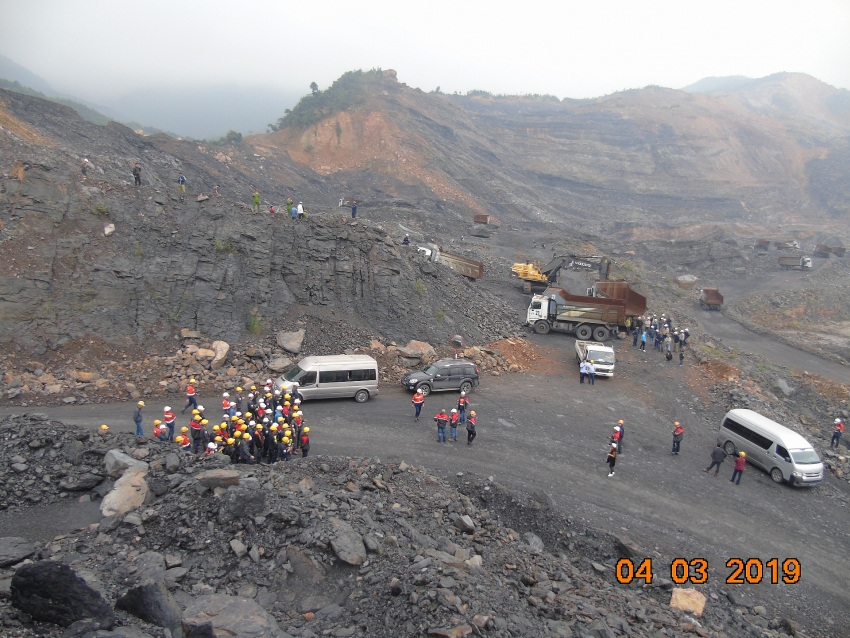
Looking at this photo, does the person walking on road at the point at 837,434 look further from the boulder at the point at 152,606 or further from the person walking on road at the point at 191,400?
the person walking on road at the point at 191,400

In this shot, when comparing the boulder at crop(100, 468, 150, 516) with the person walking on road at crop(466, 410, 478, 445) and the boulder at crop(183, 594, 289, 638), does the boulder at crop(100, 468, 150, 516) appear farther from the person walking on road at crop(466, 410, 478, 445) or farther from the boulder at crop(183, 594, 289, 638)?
the person walking on road at crop(466, 410, 478, 445)

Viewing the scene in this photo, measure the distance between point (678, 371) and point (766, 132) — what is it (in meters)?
103

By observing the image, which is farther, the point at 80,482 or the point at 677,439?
the point at 677,439

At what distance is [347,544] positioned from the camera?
8.26m

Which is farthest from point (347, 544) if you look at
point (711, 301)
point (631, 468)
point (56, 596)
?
point (711, 301)

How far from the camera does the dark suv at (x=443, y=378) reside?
18781mm

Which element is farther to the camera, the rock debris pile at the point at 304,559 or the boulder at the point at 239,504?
the boulder at the point at 239,504

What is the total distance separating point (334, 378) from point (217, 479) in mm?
7997

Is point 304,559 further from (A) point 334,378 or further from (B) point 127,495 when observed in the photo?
(A) point 334,378

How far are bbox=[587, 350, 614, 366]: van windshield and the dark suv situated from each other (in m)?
5.95

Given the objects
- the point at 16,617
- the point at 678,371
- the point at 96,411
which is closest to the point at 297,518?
the point at 16,617

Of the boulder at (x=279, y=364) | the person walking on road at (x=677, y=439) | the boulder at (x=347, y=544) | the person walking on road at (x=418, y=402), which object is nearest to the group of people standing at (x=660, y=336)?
the person walking on road at (x=677, y=439)

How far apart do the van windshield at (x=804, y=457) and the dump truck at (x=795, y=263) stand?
4294 centimetres

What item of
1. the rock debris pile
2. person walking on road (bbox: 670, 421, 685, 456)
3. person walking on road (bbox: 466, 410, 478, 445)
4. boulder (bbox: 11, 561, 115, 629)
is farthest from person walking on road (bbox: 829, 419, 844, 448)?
boulder (bbox: 11, 561, 115, 629)
